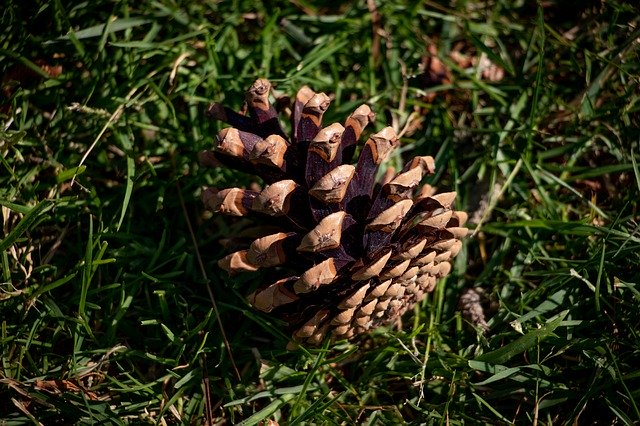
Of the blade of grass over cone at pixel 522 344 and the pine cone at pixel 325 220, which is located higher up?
the pine cone at pixel 325 220

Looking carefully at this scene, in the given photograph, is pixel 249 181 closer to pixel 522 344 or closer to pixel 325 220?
pixel 325 220

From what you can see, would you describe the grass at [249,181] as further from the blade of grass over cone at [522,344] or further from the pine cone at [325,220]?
the pine cone at [325,220]

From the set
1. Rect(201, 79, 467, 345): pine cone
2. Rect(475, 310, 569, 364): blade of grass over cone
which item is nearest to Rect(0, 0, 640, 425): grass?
Rect(475, 310, 569, 364): blade of grass over cone

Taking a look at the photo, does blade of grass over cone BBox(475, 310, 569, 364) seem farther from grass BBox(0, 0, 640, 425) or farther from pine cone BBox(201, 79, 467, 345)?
pine cone BBox(201, 79, 467, 345)

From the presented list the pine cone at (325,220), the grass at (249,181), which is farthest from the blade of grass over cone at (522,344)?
the pine cone at (325,220)

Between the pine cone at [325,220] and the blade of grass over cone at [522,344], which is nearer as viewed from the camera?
the pine cone at [325,220]

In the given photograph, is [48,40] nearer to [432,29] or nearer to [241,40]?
[241,40]

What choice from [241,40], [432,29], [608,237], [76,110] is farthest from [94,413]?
[432,29]
